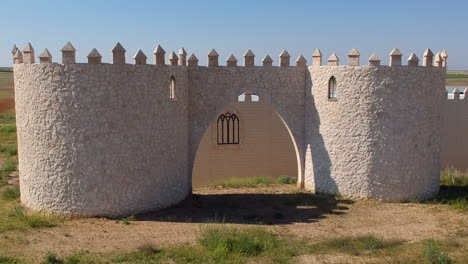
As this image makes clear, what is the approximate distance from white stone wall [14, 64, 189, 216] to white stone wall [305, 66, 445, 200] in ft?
19.4

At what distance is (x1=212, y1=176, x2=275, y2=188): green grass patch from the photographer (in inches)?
713

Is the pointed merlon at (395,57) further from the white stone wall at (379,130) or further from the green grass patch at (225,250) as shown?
the green grass patch at (225,250)

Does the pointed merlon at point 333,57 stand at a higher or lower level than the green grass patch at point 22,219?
higher

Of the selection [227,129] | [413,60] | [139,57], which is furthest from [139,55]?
[413,60]

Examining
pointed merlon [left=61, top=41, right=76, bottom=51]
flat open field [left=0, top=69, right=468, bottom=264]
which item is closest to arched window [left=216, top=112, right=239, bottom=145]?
flat open field [left=0, top=69, right=468, bottom=264]

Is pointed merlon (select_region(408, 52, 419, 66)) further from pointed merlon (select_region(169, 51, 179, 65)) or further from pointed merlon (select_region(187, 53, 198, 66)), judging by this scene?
pointed merlon (select_region(169, 51, 179, 65))

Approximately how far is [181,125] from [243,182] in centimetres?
466

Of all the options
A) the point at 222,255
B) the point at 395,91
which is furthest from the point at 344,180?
the point at 222,255

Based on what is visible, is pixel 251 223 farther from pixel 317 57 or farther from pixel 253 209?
pixel 317 57

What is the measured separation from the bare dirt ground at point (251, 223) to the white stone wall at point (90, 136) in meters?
0.79

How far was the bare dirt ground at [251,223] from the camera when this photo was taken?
11.1 meters

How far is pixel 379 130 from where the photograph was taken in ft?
49.0

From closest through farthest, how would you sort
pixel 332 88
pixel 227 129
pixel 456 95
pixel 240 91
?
1. pixel 332 88
2. pixel 240 91
3. pixel 227 129
4. pixel 456 95

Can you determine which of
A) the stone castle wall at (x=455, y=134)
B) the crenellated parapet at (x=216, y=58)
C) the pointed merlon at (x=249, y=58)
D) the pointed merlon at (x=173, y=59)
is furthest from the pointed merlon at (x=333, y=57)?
the stone castle wall at (x=455, y=134)
